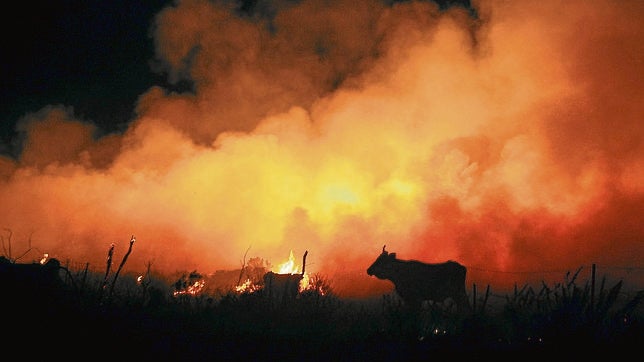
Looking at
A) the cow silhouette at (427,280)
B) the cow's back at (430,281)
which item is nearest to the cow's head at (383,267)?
the cow silhouette at (427,280)

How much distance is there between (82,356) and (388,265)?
852 inches

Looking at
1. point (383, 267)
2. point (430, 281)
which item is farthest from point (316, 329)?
point (383, 267)

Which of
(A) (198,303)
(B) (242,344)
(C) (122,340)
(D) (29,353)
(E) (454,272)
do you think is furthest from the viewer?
(E) (454,272)

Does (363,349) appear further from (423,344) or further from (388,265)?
(388,265)

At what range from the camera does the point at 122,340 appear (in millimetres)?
6574

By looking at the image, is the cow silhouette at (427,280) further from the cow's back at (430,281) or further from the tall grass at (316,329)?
the tall grass at (316,329)

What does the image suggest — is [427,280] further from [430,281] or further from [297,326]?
[297,326]

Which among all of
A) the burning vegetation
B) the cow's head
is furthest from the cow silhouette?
the burning vegetation

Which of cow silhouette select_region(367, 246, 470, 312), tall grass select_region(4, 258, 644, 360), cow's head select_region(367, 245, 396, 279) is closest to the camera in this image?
tall grass select_region(4, 258, 644, 360)

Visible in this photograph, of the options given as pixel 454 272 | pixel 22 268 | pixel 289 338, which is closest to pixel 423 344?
pixel 289 338

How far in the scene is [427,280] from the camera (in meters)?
23.6

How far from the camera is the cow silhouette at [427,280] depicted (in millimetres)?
23000

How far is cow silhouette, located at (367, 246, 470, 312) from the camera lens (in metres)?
23.0

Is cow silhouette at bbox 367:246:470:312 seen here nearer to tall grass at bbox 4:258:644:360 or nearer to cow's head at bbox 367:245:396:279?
cow's head at bbox 367:245:396:279
